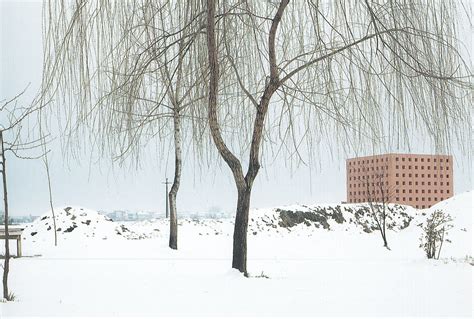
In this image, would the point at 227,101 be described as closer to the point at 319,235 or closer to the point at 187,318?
the point at 187,318

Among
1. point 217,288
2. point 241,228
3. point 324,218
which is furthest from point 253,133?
point 324,218

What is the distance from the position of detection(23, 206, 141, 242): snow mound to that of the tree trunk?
27.2ft

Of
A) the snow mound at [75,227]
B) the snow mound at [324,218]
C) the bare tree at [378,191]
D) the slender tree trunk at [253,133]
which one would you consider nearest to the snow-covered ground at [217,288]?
the slender tree trunk at [253,133]

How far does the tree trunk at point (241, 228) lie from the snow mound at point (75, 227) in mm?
8292

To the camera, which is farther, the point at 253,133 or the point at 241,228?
the point at 241,228

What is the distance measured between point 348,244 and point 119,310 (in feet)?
42.5

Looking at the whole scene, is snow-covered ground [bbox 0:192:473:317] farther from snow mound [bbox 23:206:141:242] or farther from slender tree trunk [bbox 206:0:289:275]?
snow mound [bbox 23:206:141:242]

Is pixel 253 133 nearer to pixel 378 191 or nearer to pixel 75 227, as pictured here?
pixel 75 227

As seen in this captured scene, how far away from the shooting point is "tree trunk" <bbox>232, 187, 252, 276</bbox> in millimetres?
5442

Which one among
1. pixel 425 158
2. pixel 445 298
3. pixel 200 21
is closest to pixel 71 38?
pixel 200 21

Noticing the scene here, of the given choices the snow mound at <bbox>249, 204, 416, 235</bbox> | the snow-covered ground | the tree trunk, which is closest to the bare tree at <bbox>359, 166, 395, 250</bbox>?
the snow-covered ground

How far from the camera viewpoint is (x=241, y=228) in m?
5.53

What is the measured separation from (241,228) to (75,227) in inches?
368

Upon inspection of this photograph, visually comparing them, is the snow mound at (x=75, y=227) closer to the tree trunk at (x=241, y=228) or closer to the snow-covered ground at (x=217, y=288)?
the snow-covered ground at (x=217, y=288)
